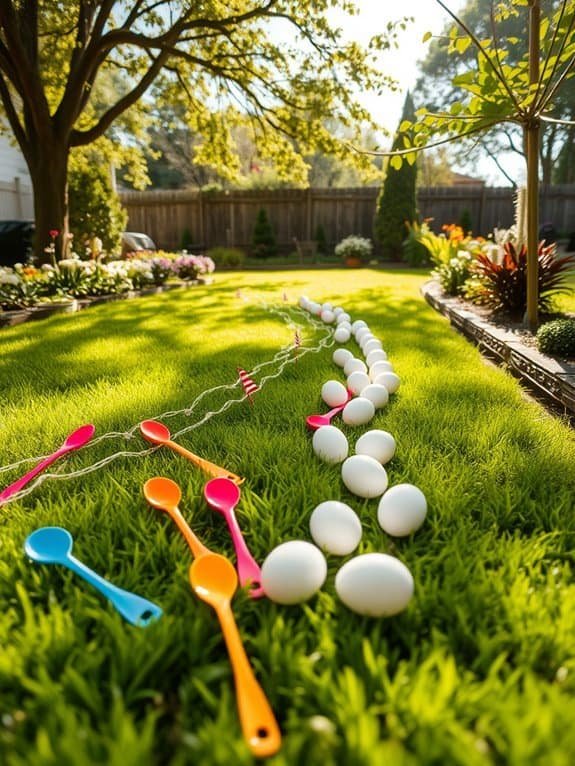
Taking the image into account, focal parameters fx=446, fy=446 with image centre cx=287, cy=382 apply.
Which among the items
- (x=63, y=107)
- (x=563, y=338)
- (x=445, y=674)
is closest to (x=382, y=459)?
(x=445, y=674)

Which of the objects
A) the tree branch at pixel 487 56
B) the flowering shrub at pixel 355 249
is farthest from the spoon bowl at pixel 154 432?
the flowering shrub at pixel 355 249

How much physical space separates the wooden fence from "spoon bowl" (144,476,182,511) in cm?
1391

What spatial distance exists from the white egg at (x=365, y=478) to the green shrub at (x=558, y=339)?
1705 millimetres

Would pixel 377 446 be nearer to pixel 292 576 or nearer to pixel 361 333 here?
pixel 292 576

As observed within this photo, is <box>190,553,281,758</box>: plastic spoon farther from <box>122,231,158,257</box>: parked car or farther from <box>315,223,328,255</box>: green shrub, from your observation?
<box>315,223,328,255</box>: green shrub

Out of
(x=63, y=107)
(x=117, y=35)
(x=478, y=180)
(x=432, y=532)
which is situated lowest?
(x=432, y=532)

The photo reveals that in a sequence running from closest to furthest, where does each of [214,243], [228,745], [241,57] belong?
[228,745]
[241,57]
[214,243]

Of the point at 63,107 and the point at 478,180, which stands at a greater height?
the point at 478,180

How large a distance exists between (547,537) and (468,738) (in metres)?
0.72

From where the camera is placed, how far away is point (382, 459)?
155 cm

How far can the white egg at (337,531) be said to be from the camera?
1106 mm

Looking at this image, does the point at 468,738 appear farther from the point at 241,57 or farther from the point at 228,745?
the point at 241,57

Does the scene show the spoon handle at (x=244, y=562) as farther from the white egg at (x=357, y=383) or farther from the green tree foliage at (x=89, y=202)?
the green tree foliage at (x=89, y=202)

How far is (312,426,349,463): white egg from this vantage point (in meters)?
1.57
